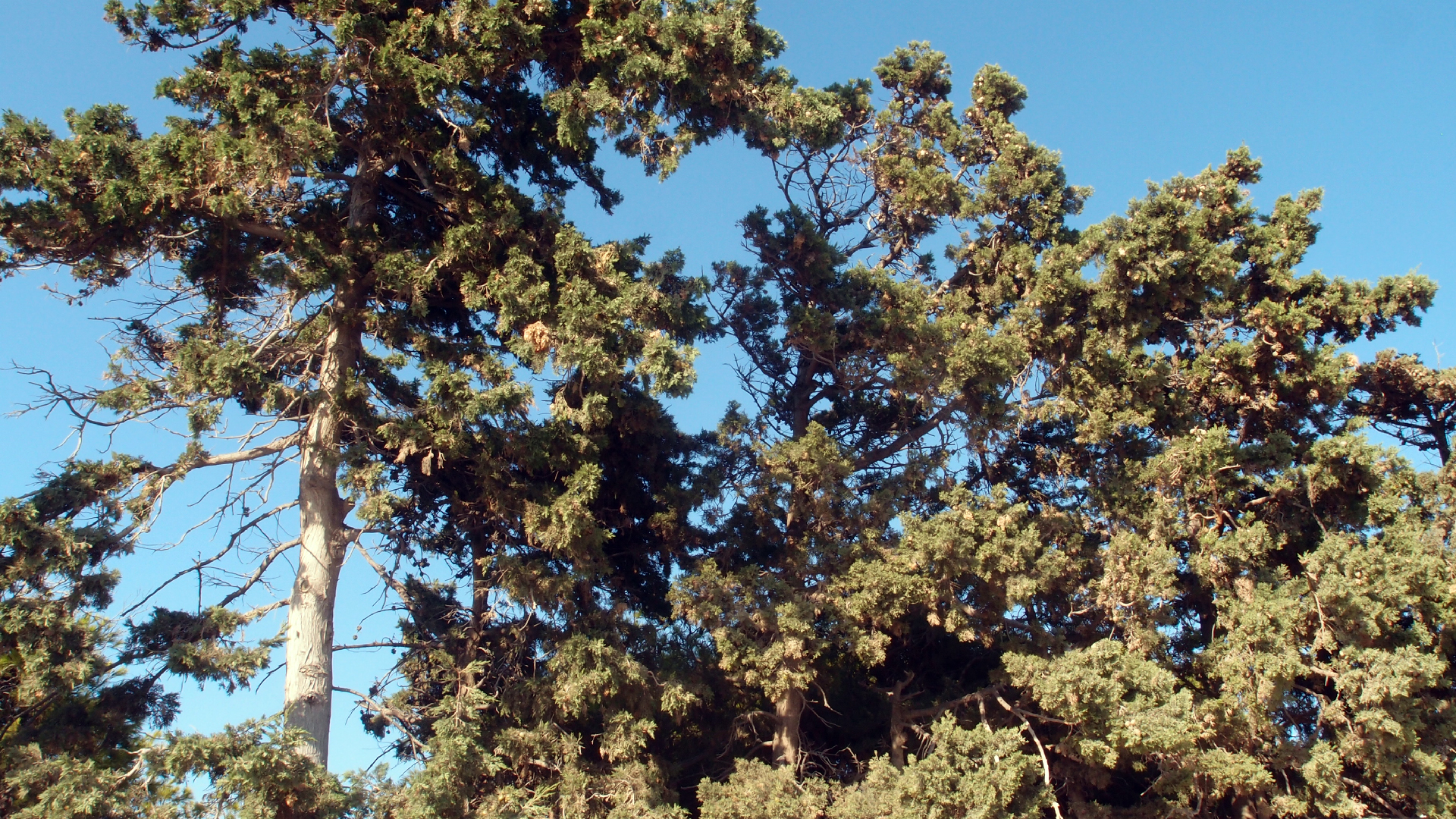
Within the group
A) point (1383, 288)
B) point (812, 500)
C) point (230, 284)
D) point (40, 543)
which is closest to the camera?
point (40, 543)

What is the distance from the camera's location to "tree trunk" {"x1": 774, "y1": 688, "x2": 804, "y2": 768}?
11.7 meters

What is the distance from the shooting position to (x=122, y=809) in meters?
7.93

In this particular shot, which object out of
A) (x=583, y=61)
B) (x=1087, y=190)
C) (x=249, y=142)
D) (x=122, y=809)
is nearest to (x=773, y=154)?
(x=583, y=61)

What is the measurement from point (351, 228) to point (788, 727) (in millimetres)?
7505

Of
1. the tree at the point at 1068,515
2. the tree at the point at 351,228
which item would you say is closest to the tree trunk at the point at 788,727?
the tree at the point at 1068,515

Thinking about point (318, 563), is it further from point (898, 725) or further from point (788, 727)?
point (898, 725)

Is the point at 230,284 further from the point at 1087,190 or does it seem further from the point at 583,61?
the point at 1087,190

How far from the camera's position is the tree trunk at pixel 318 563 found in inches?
365

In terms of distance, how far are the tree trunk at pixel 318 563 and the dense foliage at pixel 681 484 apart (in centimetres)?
4

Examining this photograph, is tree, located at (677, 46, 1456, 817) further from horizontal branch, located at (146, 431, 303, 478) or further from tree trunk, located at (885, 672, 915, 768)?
horizontal branch, located at (146, 431, 303, 478)

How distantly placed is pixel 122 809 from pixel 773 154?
11004 millimetres

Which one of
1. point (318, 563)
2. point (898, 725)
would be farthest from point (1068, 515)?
point (318, 563)

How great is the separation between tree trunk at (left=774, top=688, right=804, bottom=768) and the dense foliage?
0.14 feet

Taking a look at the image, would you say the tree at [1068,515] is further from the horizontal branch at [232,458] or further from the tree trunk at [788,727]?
the horizontal branch at [232,458]
